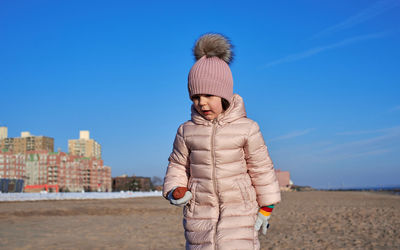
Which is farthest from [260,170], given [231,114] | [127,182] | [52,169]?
[127,182]

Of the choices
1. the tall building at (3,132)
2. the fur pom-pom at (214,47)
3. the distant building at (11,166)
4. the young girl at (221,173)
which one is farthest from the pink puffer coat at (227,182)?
the tall building at (3,132)

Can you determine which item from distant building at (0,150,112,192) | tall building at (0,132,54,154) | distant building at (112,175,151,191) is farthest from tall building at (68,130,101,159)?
distant building at (0,150,112,192)

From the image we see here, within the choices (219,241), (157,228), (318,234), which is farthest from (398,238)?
(219,241)

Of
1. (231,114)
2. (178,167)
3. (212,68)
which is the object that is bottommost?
(178,167)

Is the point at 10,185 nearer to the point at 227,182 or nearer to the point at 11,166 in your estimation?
the point at 227,182

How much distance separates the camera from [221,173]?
2.65 metres

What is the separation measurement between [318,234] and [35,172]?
100574 mm

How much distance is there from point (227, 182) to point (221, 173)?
0.07 m

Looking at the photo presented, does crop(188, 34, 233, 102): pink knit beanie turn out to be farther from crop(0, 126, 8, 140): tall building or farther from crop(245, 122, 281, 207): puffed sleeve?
crop(0, 126, 8, 140): tall building

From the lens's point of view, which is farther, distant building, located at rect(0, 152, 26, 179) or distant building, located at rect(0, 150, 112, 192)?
distant building, located at rect(0, 150, 112, 192)

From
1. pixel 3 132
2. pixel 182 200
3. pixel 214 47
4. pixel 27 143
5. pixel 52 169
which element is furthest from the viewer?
pixel 27 143

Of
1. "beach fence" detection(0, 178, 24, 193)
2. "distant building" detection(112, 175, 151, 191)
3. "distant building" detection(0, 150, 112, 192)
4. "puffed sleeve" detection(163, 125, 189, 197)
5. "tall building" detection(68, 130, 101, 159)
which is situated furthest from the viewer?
"tall building" detection(68, 130, 101, 159)

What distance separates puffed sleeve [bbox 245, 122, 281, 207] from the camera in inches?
105

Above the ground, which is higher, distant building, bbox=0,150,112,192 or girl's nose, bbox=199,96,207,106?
distant building, bbox=0,150,112,192
